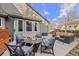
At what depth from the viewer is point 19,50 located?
11.1 ft

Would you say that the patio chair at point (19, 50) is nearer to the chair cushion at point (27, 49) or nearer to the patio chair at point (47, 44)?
the chair cushion at point (27, 49)

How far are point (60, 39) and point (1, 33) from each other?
1258 mm

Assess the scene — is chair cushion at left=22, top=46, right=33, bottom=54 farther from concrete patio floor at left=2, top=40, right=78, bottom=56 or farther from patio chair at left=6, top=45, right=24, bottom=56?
concrete patio floor at left=2, top=40, right=78, bottom=56

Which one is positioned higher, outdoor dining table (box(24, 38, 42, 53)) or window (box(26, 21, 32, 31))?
window (box(26, 21, 32, 31))

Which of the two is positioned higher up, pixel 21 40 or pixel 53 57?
pixel 21 40

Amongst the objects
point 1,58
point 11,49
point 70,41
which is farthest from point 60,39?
point 1,58

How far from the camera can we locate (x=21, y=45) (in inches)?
134

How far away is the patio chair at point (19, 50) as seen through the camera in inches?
133

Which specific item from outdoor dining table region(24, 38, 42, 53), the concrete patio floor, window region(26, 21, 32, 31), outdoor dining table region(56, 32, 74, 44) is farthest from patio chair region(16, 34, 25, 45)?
outdoor dining table region(56, 32, 74, 44)

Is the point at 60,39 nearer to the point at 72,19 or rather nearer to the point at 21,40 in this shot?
the point at 72,19

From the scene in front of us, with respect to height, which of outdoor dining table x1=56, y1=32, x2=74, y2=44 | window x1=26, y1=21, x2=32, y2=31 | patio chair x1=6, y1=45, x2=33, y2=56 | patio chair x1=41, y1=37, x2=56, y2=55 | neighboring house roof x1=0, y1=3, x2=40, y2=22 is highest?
neighboring house roof x1=0, y1=3, x2=40, y2=22

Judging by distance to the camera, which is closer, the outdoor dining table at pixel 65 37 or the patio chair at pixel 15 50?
the patio chair at pixel 15 50

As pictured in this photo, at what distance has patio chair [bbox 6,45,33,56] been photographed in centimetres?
338

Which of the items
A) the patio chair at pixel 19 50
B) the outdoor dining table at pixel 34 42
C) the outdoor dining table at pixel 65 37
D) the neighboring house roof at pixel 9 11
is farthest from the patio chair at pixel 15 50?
the outdoor dining table at pixel 65 37
